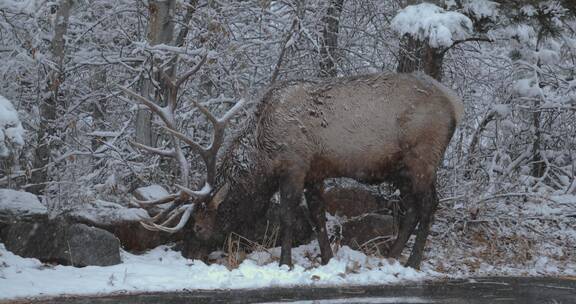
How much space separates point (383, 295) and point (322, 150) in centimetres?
239

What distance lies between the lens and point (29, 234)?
7398 millimetres

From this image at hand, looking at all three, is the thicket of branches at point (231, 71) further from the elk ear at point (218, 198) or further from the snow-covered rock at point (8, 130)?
the snow-covered rock at point (8, 130)

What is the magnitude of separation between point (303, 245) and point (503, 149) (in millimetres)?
5223

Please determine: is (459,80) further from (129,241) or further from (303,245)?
(129,241)

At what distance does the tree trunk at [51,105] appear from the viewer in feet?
33.9

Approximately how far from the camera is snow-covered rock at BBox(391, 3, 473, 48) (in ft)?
29.5

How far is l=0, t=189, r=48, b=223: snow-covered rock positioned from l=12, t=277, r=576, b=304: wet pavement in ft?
5.91

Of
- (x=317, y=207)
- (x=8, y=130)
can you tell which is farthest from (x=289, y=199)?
(x=8, y=130)

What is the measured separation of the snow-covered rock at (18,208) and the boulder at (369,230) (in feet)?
12.4

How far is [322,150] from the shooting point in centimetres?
854

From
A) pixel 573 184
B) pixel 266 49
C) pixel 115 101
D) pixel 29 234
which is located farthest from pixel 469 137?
pixel 29 234

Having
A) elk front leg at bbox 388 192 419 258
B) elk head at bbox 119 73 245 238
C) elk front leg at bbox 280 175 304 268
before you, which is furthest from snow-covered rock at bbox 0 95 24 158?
elk front leg at bbox 388 192 419 258

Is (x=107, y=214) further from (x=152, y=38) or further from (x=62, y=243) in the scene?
(x=152, y=38)

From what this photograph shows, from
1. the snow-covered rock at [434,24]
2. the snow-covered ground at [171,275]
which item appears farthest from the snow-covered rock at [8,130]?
the snow-covered rock at [434,24]
